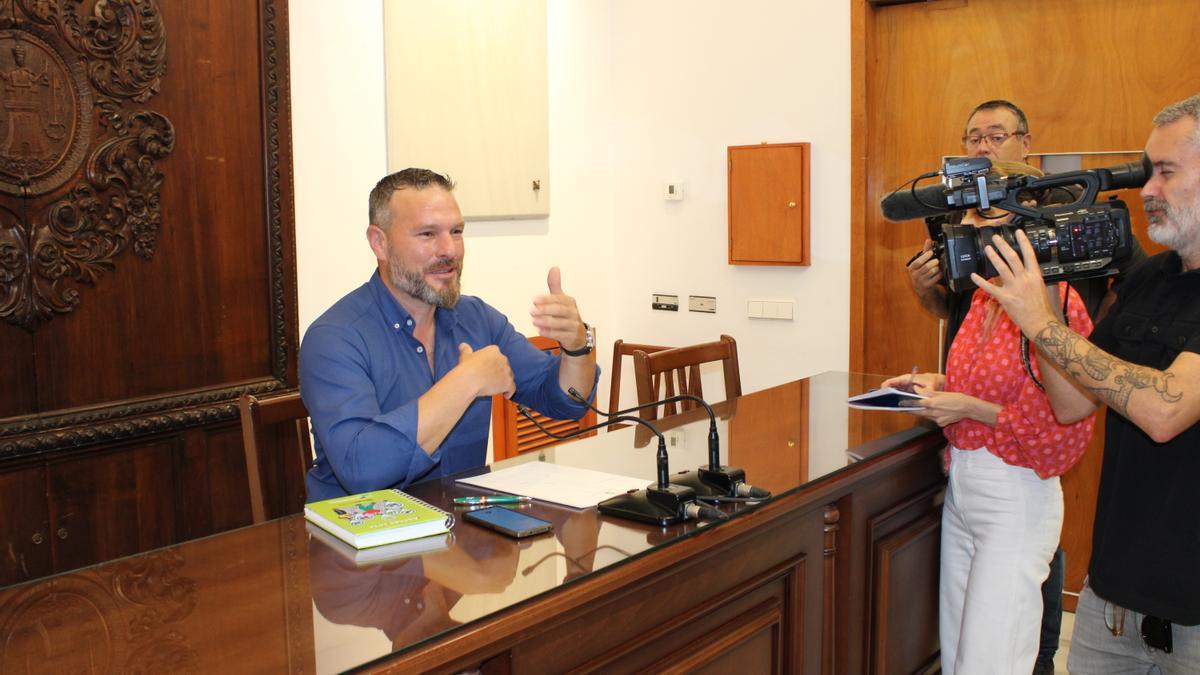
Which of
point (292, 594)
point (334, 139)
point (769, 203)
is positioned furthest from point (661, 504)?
point (769, 203)

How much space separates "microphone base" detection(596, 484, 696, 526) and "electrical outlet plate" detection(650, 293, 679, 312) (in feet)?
10.0

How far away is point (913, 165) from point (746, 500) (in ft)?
8.89

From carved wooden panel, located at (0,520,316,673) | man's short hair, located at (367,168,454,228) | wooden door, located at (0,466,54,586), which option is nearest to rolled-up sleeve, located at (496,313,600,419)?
man's short hair, located at (367,168,454,228)

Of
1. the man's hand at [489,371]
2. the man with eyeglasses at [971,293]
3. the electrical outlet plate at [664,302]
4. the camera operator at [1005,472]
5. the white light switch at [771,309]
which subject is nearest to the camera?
the man's hand at [489,371]

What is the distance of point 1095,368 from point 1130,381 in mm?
63

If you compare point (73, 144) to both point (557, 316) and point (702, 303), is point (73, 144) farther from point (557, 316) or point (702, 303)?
point (702, 303)

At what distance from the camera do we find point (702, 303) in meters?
4.68

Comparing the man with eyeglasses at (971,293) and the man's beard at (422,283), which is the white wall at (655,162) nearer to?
the man with eyeglasses at (971,293)

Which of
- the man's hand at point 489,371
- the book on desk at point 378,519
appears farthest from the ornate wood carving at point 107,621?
the man's hand at point 489,371

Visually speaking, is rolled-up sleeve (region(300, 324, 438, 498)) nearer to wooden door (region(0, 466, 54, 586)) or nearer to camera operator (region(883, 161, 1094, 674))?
wooden door (region(0, 466, 54, 586))

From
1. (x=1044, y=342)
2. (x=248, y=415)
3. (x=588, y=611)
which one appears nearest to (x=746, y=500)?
(x=588, y=611)

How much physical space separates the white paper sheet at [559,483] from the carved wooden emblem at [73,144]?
4.69 feet

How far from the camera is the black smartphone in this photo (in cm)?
162

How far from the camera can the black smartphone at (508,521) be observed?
1.62m
